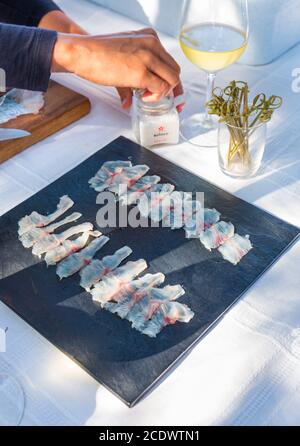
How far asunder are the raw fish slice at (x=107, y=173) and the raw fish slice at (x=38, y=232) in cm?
8

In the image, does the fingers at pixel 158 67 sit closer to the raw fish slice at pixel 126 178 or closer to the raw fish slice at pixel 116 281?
the raw fish slice at pixel 126 178

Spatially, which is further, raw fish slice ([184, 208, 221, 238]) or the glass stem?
the glass stem

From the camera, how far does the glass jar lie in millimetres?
896

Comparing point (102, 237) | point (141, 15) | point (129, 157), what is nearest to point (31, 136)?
point (129, 157)

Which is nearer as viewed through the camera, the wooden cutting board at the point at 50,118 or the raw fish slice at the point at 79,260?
the raw fish slice at the point at 79,260

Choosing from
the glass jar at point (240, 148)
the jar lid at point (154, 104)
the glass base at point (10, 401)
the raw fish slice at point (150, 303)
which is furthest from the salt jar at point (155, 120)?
the glass base at point (10, 401)

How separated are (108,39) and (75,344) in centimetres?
52

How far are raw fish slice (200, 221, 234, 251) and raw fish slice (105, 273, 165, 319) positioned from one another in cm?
9

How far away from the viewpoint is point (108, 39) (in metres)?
0.97

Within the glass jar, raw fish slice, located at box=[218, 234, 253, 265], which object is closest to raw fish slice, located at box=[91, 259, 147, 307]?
raw fish slice, located at box=[218, 234, 253, 265]

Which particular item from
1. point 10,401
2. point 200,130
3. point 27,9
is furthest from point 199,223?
point 27,9

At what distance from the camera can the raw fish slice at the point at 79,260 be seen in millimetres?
791

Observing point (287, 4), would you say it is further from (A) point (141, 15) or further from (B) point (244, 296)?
Result: (B) point (244, 296)

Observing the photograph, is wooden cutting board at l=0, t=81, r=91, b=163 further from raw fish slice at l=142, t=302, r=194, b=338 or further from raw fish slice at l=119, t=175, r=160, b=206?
raw fish slice at l=142, t=302, r=194, b=338
